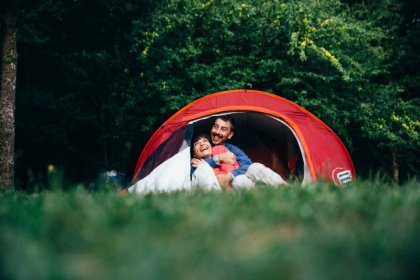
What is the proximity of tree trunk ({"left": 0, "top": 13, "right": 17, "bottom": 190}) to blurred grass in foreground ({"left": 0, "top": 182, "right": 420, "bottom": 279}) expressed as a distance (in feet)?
16.7

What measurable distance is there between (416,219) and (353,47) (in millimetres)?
7428

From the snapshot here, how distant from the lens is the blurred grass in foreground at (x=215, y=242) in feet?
3.41

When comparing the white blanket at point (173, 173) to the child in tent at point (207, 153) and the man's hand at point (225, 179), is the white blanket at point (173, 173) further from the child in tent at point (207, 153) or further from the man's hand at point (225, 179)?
the man's hand at point (225, 179)

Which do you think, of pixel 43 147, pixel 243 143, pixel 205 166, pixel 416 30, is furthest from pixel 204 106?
pixel 43 147

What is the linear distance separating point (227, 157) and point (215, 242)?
14.6 ft

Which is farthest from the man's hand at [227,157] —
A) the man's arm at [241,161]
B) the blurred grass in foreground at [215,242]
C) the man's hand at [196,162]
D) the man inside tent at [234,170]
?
the blurred grass in foreground at [215,242]

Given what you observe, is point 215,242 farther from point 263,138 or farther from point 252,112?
point 263,138

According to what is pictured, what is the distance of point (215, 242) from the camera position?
1.25 metres

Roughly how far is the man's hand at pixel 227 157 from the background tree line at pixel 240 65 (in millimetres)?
2299

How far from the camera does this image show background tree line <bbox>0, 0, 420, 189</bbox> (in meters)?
7.81

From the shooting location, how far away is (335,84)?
8289 millimetres

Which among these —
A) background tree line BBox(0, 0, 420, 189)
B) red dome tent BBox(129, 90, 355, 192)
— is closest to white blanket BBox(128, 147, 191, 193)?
red dome tent BBox(129, 90, 355, 192)

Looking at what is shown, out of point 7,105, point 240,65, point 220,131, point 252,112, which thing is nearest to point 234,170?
point 220,131

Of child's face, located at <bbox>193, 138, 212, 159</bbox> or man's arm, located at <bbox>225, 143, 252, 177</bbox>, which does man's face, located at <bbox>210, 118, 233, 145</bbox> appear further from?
child's face, located at <bbox>193, 138, 212, 159</bbox>
